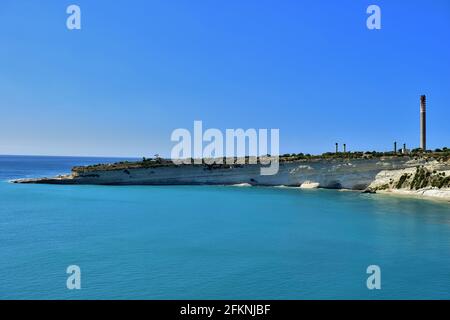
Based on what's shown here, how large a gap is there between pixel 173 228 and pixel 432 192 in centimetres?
3700

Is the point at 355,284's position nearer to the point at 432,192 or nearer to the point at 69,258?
the point at 69,258

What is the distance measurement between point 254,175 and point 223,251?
47.3 metres

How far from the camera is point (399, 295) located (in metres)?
15.5

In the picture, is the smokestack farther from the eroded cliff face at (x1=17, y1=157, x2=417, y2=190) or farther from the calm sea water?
the calm sea water

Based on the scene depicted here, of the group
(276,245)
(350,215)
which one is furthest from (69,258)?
(350,215)

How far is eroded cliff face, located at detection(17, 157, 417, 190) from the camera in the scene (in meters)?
63.4

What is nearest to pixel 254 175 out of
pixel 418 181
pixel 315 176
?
pixel 315 176

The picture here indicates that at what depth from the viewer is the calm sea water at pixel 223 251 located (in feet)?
52.3

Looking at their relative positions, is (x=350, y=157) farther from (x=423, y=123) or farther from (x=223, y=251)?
(x=223, y=251)

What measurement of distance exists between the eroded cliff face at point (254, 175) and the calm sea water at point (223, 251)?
22.5 metres

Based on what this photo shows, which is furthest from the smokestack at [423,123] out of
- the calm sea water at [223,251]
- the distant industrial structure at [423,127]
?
the calm sea water at [223,251]

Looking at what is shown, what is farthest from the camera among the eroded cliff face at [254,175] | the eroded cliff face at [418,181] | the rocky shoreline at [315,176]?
the eroded cliff face at [254,175]

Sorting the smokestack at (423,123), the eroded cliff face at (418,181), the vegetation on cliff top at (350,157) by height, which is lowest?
the eroded cliff face at (418,181)

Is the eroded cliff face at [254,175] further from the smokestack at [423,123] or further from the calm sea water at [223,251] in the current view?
the calm sea water at [223,251]
